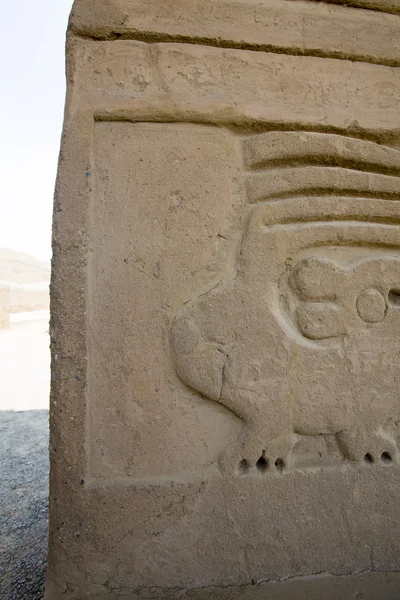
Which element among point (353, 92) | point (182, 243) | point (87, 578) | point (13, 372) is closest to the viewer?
point (87, 578)

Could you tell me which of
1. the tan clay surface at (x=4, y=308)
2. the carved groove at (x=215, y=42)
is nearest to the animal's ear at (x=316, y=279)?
the carved groove at (x=215, y=42)

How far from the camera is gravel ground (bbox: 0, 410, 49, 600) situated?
1.38 m

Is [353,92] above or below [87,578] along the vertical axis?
above

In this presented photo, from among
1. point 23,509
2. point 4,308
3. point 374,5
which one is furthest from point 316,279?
point 4,308

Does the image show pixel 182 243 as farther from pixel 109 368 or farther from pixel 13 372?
pixel 13 372

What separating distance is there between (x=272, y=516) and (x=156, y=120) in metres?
1.31

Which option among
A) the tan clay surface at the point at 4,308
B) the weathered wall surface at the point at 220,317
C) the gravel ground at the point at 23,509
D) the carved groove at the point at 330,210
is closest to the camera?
the weathered wall surface at the point at 220,317

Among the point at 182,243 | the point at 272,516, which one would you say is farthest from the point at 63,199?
the point at 272,516

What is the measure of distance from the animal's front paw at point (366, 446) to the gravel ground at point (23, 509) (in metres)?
1.13

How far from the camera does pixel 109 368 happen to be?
119 centimetres

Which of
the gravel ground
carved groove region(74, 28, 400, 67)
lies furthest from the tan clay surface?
carved groove region(74, 28, 400, 67)

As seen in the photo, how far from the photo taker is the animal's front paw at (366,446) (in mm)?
1229

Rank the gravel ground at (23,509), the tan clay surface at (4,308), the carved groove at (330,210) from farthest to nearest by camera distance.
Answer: the tan clay surface at (4,308)
the gravel ground at (23,509)
the carved groove at (330,210)

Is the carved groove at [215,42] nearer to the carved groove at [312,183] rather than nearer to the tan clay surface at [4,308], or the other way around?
the carved groove at [312,183]
